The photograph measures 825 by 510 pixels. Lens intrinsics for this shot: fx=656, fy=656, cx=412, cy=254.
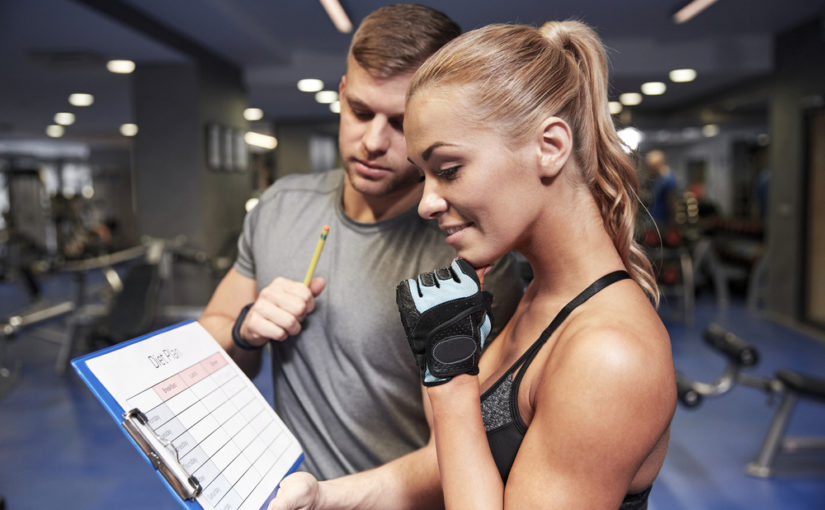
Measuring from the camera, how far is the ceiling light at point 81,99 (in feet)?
32.0

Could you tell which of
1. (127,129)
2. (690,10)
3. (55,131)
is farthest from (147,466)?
(55,131)

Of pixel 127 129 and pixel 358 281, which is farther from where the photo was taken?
pixel 127 129

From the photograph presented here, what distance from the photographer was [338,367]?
1.22m

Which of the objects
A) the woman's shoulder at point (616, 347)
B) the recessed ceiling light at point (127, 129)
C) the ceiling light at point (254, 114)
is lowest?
the woman's shoulder at point (616, 347)

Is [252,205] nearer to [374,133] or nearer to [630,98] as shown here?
[374,133]

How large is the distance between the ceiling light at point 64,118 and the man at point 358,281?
12.4m

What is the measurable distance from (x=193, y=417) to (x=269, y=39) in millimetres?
6551

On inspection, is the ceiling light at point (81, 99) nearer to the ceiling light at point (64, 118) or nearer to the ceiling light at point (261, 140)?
the ceiling light at point (64, 118)

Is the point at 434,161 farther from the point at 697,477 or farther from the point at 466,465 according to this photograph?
the point at 697,477

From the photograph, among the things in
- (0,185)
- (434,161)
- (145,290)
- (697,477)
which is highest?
(0,185)

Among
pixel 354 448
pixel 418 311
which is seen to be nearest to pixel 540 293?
pixel 418 311

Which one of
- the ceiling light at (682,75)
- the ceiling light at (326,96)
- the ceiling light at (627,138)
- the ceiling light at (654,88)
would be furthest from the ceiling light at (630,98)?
the ceiling light at (627,138)

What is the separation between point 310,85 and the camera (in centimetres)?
817

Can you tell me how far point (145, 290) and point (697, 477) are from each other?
12.2 ft
